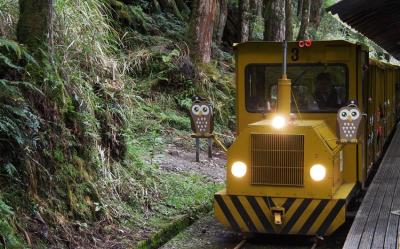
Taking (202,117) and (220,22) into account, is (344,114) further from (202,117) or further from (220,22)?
(220,22)

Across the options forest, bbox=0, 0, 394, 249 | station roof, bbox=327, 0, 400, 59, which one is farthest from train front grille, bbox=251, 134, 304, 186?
station roof, bbox=327, 0, 400, 59

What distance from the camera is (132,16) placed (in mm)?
15773

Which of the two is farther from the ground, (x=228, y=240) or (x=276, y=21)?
(x=276, y=21)

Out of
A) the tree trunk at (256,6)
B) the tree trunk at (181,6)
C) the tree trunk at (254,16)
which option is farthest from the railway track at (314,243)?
the tree trunk at (256,6)

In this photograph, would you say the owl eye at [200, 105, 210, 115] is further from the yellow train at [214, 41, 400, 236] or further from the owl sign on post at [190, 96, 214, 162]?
the yellow train at [214, 41, 400, 236]

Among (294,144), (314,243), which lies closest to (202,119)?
(294,144)

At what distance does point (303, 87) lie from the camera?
8.11 m

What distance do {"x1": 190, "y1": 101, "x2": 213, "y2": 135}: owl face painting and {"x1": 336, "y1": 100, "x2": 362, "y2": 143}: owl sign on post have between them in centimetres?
168

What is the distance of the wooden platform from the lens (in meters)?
5.73

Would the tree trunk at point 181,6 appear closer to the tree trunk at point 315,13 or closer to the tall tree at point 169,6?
the tall tree at point 169,6

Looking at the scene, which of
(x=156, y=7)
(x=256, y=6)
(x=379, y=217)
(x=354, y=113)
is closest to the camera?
(x=379, y=217)

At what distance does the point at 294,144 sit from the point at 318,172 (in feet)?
1.45

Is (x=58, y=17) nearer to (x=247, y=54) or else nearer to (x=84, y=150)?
(x=84, y=150)

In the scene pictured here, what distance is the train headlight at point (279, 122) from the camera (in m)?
7.19
